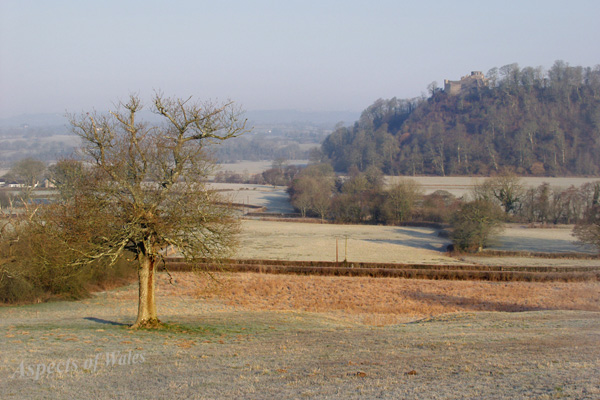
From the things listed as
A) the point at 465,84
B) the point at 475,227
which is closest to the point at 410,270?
the point at 475,227

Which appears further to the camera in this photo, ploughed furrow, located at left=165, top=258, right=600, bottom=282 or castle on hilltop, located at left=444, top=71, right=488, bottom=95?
castle on hilltop, located at left=444, top=71, right=488, bottom=95

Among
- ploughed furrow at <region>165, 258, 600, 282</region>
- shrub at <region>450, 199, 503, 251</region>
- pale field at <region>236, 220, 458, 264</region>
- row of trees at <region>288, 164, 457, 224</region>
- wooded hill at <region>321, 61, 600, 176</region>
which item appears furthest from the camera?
wooded hill at <region>321, 61, 600, 176</region>

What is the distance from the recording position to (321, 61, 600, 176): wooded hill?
8306 cm

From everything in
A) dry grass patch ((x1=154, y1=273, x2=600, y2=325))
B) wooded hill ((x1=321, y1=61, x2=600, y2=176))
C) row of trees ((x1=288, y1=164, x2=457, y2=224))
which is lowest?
dry grass patch ((x1=154, y1=273, x2=600, y2=325))

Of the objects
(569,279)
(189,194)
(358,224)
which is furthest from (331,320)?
(358,224)

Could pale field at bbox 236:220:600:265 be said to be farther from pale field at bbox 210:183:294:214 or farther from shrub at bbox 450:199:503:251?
pale field at bbox 210:183:294:214

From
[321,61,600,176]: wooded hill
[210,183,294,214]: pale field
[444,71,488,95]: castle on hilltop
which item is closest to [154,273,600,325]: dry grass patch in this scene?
[210,183,294,214]: pale field

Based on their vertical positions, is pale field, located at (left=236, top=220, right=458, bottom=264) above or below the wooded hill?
below

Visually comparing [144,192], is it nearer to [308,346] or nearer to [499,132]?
[308,346]

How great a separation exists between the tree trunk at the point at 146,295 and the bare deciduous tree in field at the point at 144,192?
0.03 meters

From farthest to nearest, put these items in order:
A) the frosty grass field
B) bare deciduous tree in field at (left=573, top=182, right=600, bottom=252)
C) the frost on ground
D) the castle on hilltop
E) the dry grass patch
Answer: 1. the castle on hilltop
2. bare deciduous tree in field at (left=573, top=182, right=600, bottom=252)
3. the dry grass patch
4. the frosty grass field
5. the frost on ground

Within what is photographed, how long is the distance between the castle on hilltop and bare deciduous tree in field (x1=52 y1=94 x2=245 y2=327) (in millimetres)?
121114

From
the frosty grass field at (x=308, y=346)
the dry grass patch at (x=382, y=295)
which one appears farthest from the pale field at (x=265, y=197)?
the frosty grass field at (x=308, y=346)

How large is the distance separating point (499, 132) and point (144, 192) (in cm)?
9557
